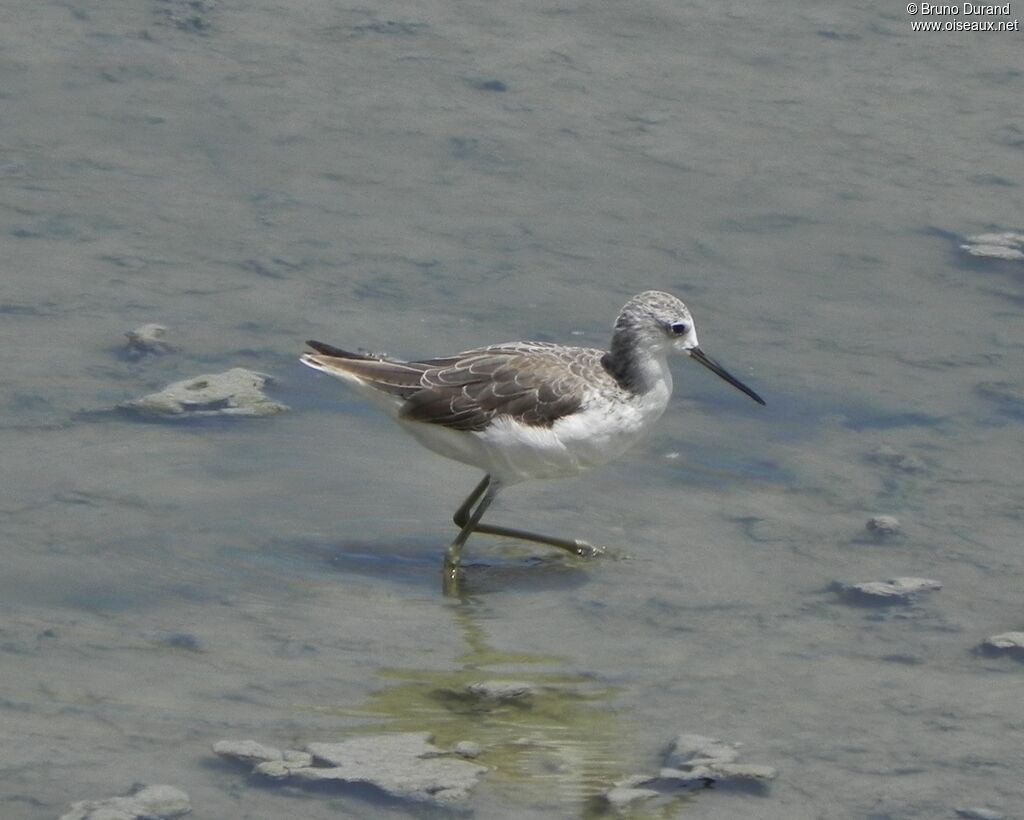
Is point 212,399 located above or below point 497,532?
above

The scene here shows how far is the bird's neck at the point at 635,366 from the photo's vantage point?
852 cm

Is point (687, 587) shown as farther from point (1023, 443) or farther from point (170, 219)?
point (170, 219)

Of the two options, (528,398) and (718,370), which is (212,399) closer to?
(528,398)

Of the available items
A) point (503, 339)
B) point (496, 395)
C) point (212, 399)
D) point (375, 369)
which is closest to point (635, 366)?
point (496, 395)

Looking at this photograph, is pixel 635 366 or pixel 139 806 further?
pixel 635 366

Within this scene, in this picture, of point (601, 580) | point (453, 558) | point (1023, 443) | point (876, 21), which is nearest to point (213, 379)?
point (453, 558)

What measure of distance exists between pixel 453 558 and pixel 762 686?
1.78 m

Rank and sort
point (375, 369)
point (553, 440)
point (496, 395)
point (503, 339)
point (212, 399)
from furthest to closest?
point (503, 339), point (212, 399), point (375, 369), point (496, 395), point (553, 440)

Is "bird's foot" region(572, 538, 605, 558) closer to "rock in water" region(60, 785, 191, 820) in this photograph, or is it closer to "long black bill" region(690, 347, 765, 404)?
"long black bill" region(690, 347, 765, 404)

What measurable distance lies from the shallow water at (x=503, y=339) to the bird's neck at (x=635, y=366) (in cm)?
63

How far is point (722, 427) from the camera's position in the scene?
9.51m

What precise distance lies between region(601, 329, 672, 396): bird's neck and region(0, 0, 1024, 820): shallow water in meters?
0.63

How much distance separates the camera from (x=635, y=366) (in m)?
8.53

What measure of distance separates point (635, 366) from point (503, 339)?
1.63 metres
